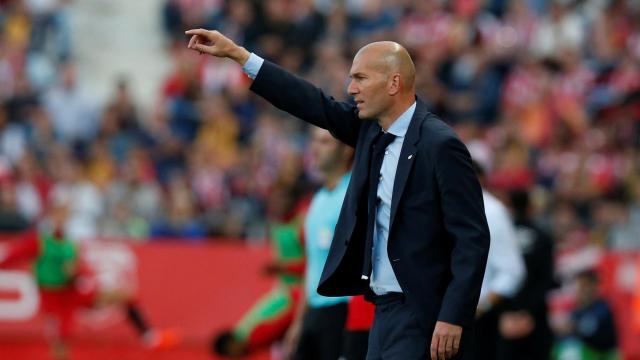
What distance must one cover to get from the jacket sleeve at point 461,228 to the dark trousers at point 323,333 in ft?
9.79

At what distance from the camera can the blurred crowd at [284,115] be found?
60.0ft

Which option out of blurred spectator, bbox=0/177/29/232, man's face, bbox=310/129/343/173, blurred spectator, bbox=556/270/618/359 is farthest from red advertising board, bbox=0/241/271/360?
man's face, bbox=310/129/343/173

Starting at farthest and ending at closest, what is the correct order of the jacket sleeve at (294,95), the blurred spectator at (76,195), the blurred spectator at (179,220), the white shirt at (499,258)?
the blurred spectator at (76,195) → the blurred spectator at (179,220) → the white shirt at (499,258) → the jacket sleeve at (294,95)

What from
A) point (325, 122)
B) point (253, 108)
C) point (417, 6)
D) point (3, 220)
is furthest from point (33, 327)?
point (325, 122)

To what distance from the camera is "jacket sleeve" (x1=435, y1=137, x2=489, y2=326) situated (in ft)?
20.7

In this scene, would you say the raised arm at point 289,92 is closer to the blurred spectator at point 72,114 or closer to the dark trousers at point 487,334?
Result: the dark trousers at point 487,334

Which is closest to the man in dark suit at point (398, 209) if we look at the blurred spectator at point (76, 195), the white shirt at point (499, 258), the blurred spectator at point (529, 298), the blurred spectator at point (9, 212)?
the white shirt at point (499, 258)

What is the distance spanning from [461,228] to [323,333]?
3153mm

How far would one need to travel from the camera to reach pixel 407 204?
650 cm

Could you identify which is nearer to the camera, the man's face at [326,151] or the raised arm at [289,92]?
the raised arm at [289,92]

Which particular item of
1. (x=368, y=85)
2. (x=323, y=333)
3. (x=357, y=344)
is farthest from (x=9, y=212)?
(x=368, y=85)

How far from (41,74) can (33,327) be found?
19.5 ft

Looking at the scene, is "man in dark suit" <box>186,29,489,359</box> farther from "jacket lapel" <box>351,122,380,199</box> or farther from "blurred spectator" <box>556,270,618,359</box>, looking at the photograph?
"blurred spectator" <box>556,270,618,359</box>

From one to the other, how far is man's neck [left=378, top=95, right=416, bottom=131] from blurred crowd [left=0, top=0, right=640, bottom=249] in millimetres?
10228
